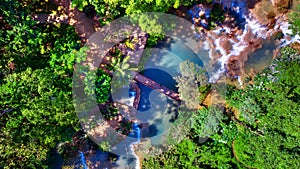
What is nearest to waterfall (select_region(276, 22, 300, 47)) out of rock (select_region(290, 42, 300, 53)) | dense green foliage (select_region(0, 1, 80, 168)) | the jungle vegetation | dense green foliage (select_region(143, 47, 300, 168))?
rock (select_region(290, 42, 300, 53))

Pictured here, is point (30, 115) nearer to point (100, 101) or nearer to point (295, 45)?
point (100, 101)

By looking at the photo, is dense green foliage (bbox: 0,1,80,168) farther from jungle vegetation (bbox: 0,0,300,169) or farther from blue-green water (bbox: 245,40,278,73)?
blue-green water (bbox: 245,40,278,73)

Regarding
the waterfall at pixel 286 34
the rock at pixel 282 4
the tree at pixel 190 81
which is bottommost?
the tree at pixel 190 81

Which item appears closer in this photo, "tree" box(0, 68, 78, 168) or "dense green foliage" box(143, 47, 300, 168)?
"tree" box(0, 68, 78, 168)

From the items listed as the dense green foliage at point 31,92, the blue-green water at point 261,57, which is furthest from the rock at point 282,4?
the dense green foliage at point 31,92

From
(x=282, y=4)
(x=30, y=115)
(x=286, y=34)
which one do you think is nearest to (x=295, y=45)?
(x=286, y=34)

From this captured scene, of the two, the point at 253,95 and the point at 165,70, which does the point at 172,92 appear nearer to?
the point at 165,70

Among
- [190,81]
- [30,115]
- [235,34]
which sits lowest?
[30,115]

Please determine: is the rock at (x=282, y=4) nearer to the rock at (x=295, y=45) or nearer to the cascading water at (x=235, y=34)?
the cascading water at (x=235, y=34)
